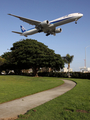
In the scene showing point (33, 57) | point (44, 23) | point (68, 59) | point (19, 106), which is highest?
point (44, 23)

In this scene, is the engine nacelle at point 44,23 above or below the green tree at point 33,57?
above

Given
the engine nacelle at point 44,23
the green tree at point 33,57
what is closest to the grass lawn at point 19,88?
the engine nacelle at point 44,23

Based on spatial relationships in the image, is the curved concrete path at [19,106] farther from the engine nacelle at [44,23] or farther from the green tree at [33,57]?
the green tree at [33,57]

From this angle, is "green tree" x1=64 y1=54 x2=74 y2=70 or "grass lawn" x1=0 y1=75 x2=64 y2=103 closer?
"grass lawn" x1=0 y1=75 x2=64 y2=103

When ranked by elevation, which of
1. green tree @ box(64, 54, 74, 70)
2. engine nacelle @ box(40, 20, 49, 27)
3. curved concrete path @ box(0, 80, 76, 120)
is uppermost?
engine nacelle @ box(40, 20, 49, 27)

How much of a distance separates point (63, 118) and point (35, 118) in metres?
1.01

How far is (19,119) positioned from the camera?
176 inches

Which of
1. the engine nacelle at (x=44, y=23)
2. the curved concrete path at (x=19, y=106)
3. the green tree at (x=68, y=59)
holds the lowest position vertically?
the curved concrete path at (x=19, y=106)

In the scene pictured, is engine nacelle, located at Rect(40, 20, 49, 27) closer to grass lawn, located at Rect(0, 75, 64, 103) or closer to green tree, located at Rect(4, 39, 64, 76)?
grass lawn, located at Rect(0, 75, 64, 103)

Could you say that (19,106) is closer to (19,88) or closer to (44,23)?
(19,88)

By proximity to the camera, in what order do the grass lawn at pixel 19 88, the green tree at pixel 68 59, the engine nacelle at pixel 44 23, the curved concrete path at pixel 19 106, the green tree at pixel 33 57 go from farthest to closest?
the green tree at pixel 68 59, the green tree at pixel 33 57, the engine nacelle at pixel 44 23, the grass lawn at pixel 19 88, the curved concrete path at pixel 19 106

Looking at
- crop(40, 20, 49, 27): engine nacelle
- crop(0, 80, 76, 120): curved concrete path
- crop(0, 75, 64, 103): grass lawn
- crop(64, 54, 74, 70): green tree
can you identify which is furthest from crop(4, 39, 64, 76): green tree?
A: crop(0, 80, 76, 120): curved concrete path

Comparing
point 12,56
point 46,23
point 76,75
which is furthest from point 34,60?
point 46,23

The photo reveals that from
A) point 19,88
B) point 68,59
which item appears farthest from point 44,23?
point 68,59
